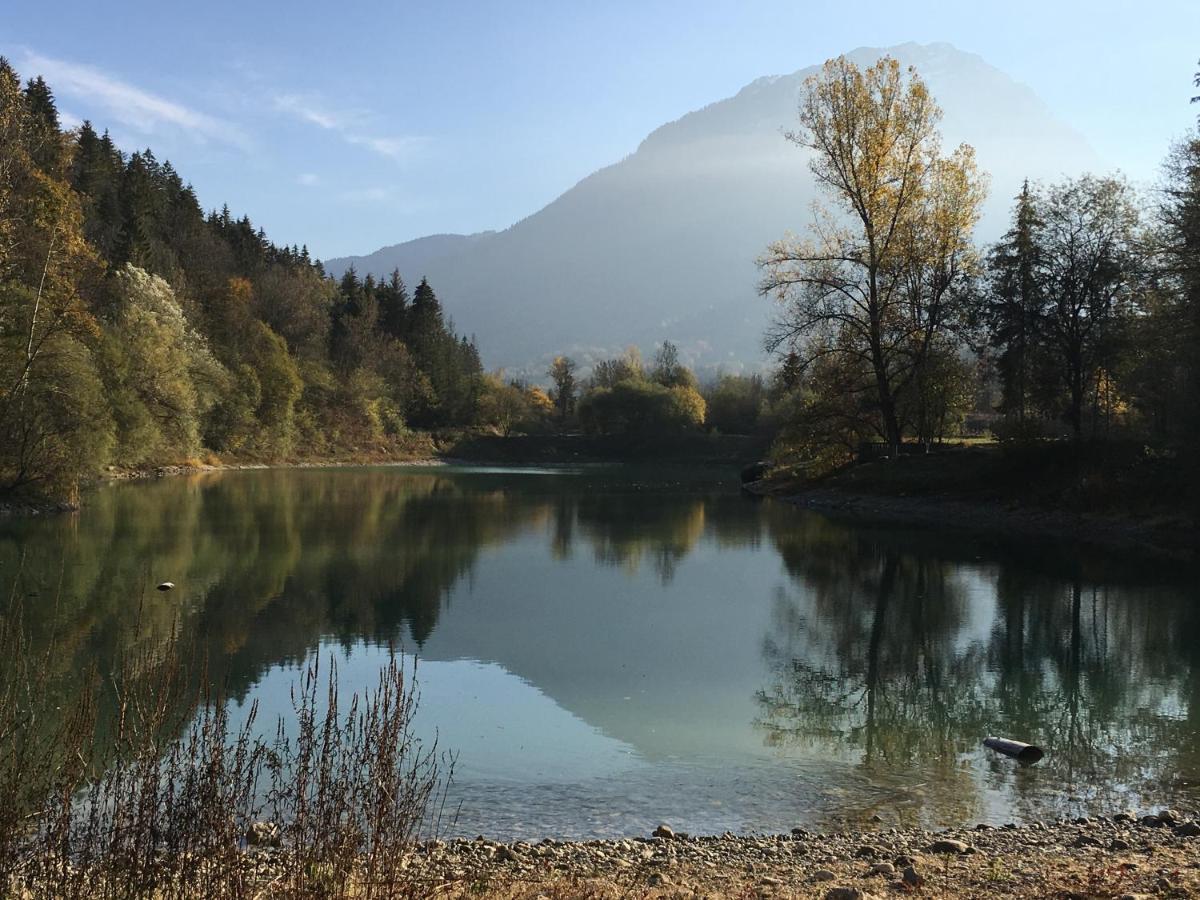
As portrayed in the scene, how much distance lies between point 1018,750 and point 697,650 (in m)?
5.86

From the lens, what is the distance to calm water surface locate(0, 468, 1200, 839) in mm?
9000

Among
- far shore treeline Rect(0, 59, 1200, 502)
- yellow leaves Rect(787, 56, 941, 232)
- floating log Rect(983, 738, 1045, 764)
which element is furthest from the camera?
yellow leaves Rect(787, 56, 941, 232)

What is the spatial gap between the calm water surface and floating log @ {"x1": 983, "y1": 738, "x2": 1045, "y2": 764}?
0.17 metres

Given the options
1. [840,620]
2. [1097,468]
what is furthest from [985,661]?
[1097,468]

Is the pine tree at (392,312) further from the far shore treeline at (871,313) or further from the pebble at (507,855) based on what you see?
the pebble at (507,855)

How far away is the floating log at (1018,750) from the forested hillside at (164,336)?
94.2 ft

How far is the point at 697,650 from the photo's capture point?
15133 mm

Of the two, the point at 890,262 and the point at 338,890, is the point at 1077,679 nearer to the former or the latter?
the point at 338,890

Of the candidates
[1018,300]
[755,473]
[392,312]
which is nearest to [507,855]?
[1018,300]

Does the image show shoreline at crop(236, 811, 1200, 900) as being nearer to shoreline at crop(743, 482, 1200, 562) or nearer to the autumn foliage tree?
shoreline at crop(743, 482, 1200, 562)

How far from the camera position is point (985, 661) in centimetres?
1459

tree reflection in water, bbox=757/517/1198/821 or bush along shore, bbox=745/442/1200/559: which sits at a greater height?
bush along shore, bbox=745/442/1200/559

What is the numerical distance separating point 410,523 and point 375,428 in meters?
62.0

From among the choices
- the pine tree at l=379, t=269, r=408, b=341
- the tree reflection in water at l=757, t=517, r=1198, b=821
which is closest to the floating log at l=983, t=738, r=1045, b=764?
the tree reflection in water at l=757, t=517, r=1198, b=821
